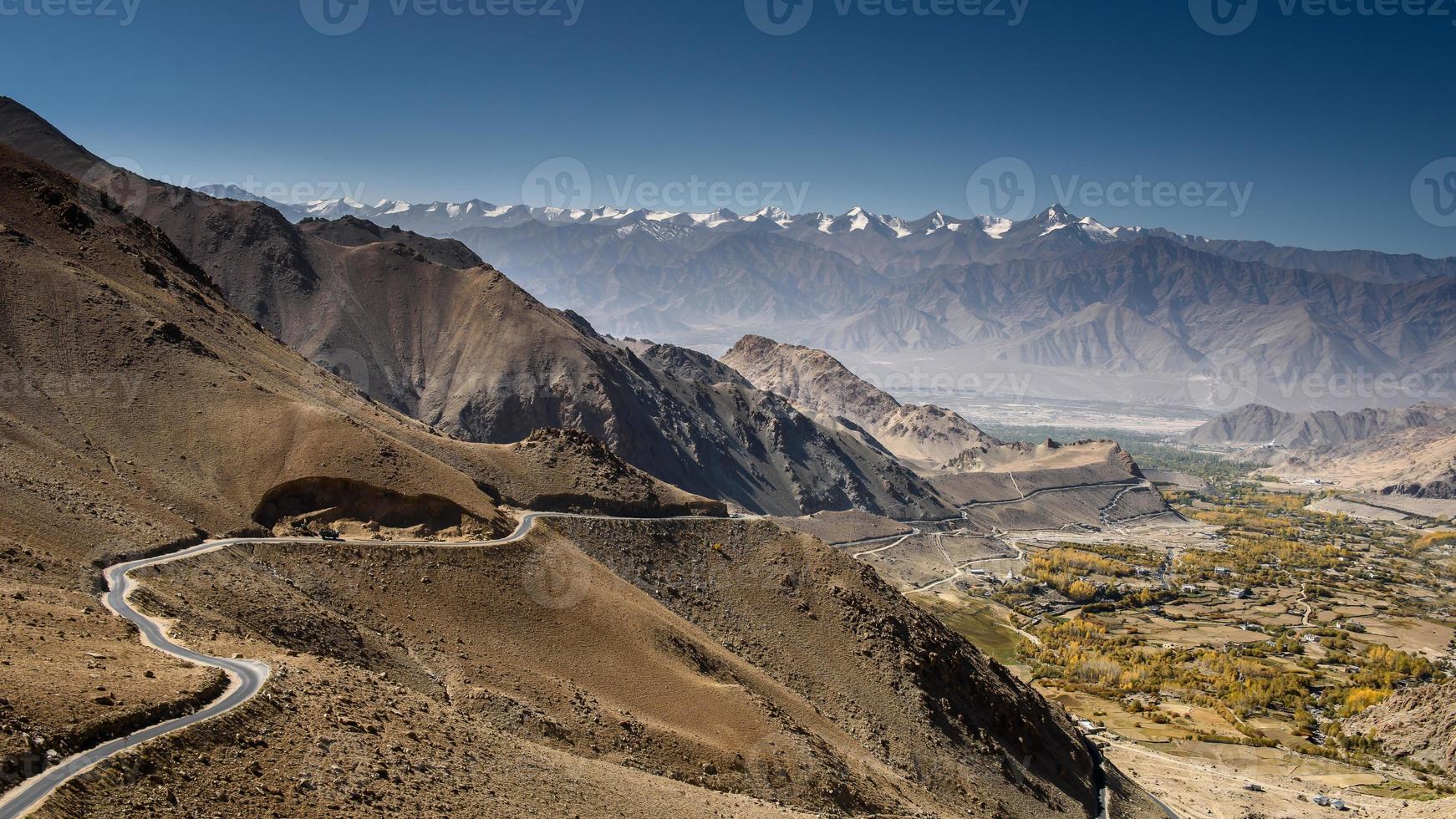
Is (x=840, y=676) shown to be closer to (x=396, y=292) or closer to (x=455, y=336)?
(x=455, y=336)

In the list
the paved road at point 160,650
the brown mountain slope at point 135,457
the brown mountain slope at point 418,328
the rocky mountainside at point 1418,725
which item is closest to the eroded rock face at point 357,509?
the brown mountain slope at point 135,457

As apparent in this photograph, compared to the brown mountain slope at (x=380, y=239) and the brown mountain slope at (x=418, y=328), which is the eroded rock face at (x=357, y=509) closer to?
the brown mountain slope at (x=418, y=328)

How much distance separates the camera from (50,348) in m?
60.3

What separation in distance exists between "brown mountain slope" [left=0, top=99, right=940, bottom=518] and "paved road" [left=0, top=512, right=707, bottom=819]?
90676 millimetres

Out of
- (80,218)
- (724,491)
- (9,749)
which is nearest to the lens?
(9,749)

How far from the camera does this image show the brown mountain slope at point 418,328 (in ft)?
465

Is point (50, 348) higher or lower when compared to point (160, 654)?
higher

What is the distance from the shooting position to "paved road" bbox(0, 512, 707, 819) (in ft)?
65.2

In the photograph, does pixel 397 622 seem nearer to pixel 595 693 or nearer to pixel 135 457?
pixel 595 693

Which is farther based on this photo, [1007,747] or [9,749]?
[1007,747]

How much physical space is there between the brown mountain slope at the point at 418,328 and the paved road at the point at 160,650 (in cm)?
9068

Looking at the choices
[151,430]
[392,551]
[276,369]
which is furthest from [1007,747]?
[276,369]

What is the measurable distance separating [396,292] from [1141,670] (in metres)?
137

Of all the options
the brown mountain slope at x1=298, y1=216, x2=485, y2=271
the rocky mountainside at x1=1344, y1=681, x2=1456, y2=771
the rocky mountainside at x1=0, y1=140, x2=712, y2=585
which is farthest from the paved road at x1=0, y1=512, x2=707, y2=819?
the brown mountain slope at x1=298, y1=216, x2=485, y2=271
